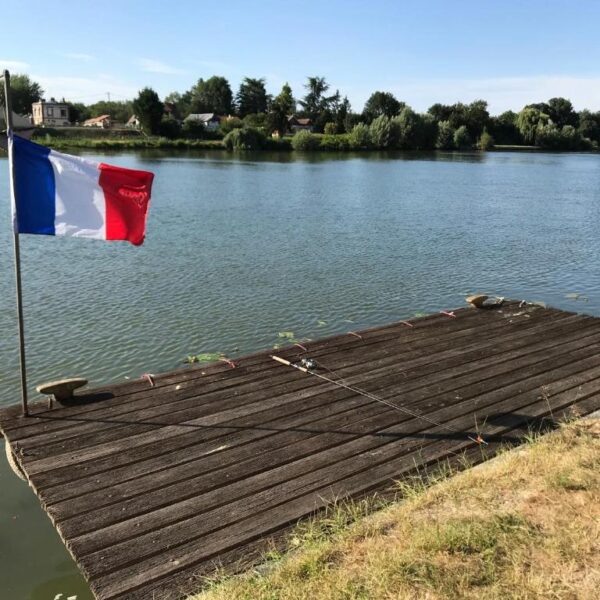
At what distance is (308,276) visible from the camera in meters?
16.2

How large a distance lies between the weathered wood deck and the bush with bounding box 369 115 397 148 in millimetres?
88278

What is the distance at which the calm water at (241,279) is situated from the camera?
386 inches

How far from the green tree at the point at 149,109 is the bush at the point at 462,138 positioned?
51049mm

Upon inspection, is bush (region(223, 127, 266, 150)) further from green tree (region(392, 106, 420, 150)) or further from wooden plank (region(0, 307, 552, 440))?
wooden plank (region(0, 307, 552, 440))

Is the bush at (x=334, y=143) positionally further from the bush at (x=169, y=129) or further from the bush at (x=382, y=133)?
the bush at (x=169, y=129)

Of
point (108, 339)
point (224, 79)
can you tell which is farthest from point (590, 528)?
point (224, 79)

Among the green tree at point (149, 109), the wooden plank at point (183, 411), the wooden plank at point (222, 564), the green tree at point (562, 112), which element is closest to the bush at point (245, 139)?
the green tree at point (149, 109)

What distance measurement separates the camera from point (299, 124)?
12700cm

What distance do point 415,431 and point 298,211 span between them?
23.5 metres

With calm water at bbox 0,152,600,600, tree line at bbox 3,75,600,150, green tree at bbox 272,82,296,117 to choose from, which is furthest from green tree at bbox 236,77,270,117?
calm water at bbox 0,152,600,600

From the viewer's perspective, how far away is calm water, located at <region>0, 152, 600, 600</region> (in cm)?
981

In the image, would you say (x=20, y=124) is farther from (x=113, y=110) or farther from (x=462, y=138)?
(x=113, y=110)

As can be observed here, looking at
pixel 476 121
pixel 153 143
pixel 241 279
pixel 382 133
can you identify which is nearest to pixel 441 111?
pixel 476 121

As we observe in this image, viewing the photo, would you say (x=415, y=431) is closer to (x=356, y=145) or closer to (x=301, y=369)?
(x=301, y=369)
